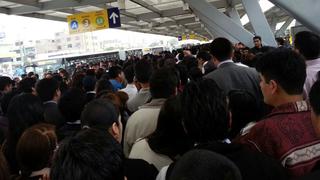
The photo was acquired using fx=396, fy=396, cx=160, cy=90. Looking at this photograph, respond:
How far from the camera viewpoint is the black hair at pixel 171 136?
2736mm

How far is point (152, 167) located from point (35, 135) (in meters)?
0.83

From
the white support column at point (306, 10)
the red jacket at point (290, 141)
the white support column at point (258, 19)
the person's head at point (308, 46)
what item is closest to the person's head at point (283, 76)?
the red jacket at point (290, 141)

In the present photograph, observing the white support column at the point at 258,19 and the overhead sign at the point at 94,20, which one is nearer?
the white support column at the point at 258,19

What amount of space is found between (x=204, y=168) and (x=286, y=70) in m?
1.43

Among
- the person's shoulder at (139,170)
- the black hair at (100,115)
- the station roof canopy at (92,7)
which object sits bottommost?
the person's shoulder at (139,170)

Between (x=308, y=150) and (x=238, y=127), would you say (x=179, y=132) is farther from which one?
(x=308, y=150)

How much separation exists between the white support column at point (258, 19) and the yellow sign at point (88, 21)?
24.4 feet

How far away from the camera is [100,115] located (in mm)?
3076

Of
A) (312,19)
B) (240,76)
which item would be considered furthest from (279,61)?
(312,19)

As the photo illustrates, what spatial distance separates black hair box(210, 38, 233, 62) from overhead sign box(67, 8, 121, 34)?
13304 mm

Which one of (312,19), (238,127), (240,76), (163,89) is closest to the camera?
(238,127)

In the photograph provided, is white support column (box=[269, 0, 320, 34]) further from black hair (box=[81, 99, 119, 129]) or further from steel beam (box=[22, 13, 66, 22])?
steel beam (box=[22, 13, 66, 22])

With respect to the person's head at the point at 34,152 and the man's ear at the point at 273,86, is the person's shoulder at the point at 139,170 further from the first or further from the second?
the man's ear at the point at 273,86

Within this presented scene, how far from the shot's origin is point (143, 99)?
4945mm
